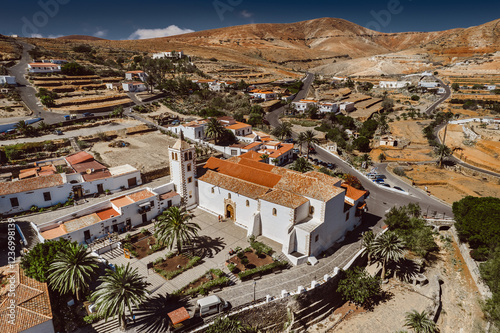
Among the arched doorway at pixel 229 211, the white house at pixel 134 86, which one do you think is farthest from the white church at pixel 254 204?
the white house at pixel 134 86

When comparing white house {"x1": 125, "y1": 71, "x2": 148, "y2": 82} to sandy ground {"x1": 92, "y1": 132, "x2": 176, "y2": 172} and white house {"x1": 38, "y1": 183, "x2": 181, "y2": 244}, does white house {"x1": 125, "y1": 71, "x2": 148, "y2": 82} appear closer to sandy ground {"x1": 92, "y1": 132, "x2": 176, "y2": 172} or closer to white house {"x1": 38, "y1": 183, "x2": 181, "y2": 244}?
sandy ground {"x1": 92, "y1": 132, "x2": 176, "y2": 172}

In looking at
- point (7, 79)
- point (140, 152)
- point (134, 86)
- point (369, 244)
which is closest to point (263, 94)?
point (134, 86)

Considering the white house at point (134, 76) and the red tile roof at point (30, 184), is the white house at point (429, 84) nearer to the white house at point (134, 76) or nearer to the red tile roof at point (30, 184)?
the white house at point (134, 76)

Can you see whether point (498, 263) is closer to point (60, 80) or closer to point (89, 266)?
point (89, 266)

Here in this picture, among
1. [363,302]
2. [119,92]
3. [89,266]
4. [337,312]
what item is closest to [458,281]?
[363,302]

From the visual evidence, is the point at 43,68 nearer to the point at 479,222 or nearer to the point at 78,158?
the point at 78,158

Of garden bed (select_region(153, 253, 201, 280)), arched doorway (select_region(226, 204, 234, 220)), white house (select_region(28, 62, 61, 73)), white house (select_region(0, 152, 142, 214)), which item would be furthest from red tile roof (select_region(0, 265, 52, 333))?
white house (select_region(28, 62, 61, 73))
